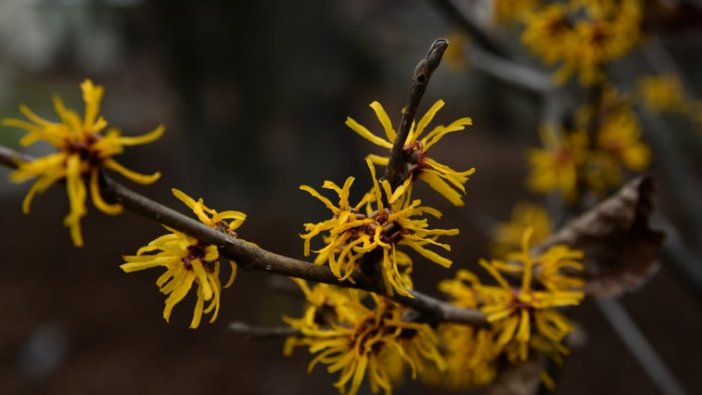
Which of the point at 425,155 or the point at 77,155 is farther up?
the point at 77,155

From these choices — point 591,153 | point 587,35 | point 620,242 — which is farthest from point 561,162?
point 620,242

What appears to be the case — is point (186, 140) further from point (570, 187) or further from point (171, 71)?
point (570, 187)

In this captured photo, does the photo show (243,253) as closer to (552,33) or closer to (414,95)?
(414,95)

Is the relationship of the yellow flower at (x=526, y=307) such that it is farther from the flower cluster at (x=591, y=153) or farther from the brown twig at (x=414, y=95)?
the flower cluster at (x=591, y=153)

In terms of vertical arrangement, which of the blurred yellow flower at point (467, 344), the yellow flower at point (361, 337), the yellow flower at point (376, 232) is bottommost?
the blurred yellow flower at point (467, 344)

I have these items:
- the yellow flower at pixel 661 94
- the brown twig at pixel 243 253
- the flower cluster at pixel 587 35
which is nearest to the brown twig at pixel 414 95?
the brown twig at pixel 243 253

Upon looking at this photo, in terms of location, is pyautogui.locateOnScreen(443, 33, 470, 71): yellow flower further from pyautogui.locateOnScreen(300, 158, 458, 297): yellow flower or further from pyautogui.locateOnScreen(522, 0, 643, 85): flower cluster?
pyautogui.locateOnScreen(300, 158, 458, 297): yellow flower
